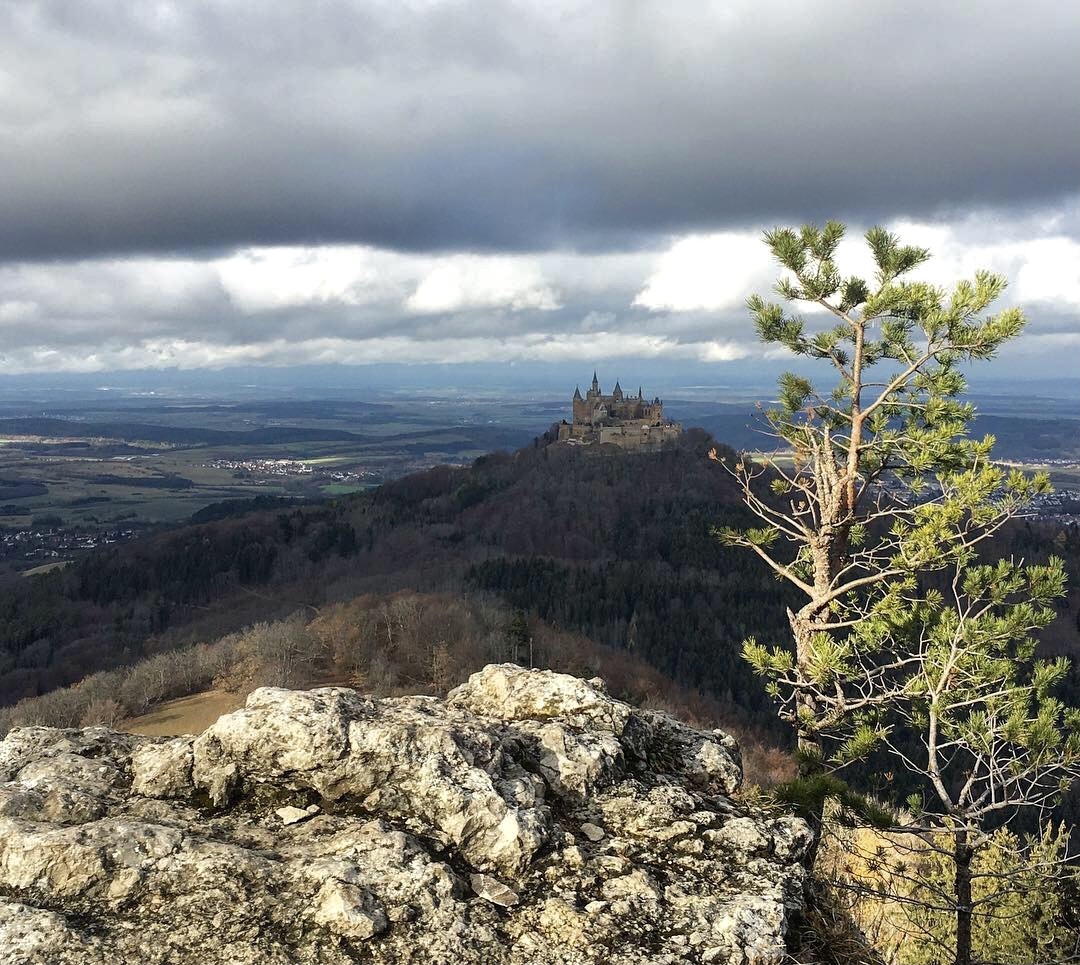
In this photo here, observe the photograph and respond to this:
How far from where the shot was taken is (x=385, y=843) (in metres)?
5.18

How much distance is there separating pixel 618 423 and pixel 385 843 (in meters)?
153

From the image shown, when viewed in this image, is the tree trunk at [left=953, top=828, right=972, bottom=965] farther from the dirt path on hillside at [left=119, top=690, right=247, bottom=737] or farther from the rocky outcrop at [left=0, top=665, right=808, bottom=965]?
the dirt path on hillside at [left=119, top=690, right=247, bottom=737]

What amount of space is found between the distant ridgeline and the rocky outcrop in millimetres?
145231

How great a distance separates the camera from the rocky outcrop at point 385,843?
14.7ft

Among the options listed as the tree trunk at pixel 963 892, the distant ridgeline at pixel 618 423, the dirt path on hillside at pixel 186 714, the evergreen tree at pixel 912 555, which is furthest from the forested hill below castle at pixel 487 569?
the tree trunk at pixel 963 892

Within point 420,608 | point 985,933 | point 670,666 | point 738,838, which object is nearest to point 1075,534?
point 670,666

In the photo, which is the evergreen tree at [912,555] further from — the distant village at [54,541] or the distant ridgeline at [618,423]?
the distant village at [54,541]

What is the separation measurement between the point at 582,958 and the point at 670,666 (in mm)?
87643

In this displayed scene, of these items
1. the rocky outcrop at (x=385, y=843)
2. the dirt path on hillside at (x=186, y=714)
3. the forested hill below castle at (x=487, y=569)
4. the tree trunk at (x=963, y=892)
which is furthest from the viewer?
the forested hill below castle at (x=487, y=569)

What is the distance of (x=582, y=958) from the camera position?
4516 millimetres

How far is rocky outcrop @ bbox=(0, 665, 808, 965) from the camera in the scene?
4473 mm

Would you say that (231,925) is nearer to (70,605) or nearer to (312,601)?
(312,601)

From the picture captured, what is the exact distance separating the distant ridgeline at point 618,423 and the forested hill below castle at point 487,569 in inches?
139

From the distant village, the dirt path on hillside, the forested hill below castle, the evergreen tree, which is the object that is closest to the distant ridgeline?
the forested hill below castle
